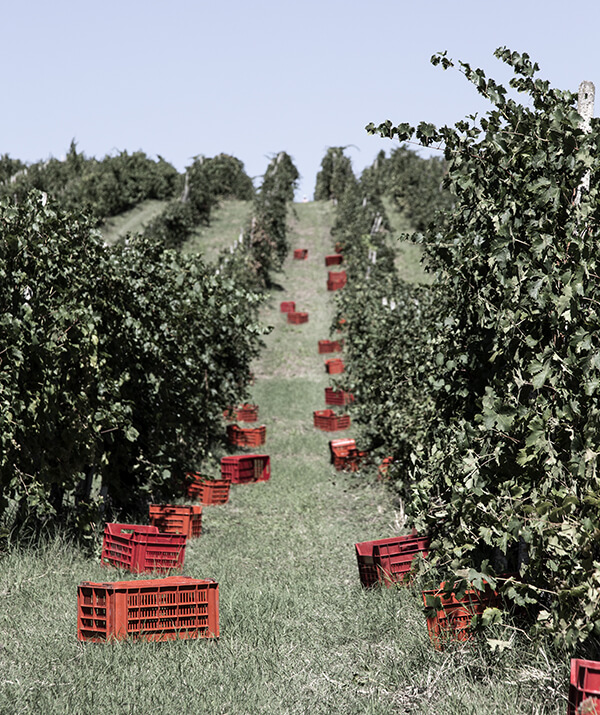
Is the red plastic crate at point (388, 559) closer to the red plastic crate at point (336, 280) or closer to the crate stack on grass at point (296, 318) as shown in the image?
the crate stack on grass at point (296, 318)

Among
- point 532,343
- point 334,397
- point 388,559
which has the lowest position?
point 334,397

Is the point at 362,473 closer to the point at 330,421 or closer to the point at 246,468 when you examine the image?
the point at 246,468

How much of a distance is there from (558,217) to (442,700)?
2.83 meters

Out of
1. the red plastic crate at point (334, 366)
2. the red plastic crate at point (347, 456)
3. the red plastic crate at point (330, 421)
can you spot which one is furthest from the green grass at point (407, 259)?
the red plastic crate at point (347, 456)

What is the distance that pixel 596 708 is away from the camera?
3.09m

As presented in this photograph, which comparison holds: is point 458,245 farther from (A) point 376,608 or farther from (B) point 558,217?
(A) point 376,608

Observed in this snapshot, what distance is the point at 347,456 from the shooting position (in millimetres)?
12531

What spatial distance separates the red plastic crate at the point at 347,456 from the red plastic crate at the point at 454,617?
25.6 ft

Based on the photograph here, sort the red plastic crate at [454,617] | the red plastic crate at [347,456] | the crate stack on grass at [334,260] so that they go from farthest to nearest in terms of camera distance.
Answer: the crate stack on grass at [334,260] < the red plastic crate at [347,456] < the red plastic crate at [454,617]

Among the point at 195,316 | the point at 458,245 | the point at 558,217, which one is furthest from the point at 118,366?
the point at 558,217

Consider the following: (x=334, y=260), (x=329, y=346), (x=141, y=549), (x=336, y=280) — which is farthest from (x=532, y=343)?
(x=334, y=260)

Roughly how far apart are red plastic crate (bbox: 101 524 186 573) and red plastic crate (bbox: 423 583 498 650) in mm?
2945

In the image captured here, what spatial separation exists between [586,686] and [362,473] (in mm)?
8982

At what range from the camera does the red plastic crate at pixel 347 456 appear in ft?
40.9
